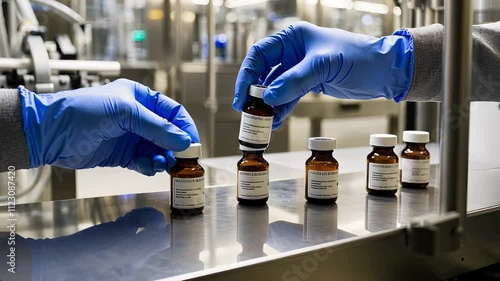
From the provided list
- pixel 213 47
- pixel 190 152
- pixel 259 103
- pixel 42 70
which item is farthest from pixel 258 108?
pixel 213 47

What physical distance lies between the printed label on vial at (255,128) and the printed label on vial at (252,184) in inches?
2.5

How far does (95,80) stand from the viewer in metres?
1.46

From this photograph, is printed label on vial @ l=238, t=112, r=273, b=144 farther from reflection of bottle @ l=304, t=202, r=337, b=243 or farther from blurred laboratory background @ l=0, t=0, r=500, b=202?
blurred laboratory background @ l=0, t=0, r=500, b=202

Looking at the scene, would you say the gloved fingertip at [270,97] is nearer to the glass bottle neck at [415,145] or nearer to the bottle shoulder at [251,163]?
the bottle shoulder at [251,163]

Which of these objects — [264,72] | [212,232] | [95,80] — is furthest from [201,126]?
[212,232]

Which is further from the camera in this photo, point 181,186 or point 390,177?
point 390,177

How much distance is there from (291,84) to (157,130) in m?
0.22

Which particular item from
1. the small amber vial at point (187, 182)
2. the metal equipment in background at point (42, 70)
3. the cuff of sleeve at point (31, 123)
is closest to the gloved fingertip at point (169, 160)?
the small amber vial at point (187, 182)

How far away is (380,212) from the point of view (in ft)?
2.53

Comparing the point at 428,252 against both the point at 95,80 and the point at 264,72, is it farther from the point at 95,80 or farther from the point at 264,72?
the point at 95,80

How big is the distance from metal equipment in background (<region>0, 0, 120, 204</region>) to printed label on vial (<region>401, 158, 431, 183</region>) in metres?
0.88

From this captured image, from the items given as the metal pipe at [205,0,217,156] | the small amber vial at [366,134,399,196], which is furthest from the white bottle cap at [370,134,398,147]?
the metal pipe at [205,0,217,156]

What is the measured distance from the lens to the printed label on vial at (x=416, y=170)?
938 mm

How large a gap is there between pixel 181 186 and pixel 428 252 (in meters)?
0.36
